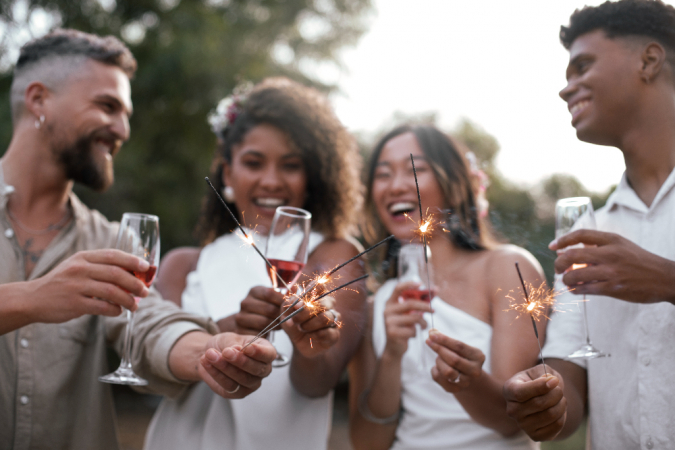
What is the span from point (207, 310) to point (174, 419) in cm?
67

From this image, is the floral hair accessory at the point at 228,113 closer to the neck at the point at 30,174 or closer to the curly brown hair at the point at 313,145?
the curly brown hair at the point at 313,145

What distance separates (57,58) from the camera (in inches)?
120

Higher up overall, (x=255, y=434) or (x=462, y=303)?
(x=462, y=303)

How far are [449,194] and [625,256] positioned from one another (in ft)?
4.03

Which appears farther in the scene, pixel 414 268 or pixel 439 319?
pixel 439 319

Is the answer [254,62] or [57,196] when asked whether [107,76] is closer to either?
[57,196]

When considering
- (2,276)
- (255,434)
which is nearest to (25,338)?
(2,276)

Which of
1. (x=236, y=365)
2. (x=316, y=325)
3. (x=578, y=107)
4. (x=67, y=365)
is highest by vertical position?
(x=578, y=107)

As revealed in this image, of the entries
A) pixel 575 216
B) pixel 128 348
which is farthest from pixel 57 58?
pixel 575 216

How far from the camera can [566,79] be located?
6.70ft

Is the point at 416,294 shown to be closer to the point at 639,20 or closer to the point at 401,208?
the point at 401,208

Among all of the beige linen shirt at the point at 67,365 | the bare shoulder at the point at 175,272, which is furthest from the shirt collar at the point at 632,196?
the bare shoulder at the point at 175,272

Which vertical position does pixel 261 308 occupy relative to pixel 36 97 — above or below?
below

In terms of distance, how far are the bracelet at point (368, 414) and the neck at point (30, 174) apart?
2.29 meters
